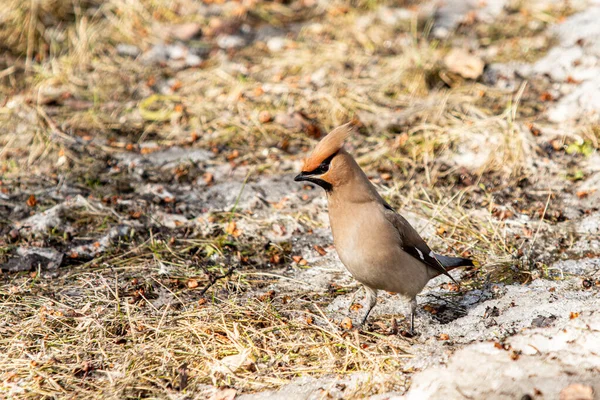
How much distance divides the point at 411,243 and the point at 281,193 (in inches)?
58.9

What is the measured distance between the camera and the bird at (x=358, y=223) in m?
3.24

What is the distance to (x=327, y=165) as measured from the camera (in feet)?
10.7

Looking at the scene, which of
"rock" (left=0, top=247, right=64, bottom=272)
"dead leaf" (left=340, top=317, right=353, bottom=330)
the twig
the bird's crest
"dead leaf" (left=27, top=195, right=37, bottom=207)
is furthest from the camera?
"dead leaf" (left=27, top=195, right=37, bottom=207)

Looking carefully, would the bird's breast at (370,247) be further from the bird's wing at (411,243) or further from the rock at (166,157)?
the rock at (166,157)

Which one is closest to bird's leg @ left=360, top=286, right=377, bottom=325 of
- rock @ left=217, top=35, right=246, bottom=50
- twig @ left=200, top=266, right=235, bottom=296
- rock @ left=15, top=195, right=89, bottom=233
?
twig @ left=200, top=266, right=235, bottom=296

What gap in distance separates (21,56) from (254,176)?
2.97m

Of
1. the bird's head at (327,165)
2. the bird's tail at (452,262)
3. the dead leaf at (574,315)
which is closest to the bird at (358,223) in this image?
the bird's head at (327,165)

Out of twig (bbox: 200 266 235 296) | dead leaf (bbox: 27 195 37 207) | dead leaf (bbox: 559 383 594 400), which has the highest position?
dead leaf (bbox: 559 383 594 400)

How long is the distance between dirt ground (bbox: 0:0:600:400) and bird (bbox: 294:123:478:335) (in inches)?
10.8

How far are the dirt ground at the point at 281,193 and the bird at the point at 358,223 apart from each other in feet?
0.90

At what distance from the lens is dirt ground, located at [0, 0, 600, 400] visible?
3055 mm

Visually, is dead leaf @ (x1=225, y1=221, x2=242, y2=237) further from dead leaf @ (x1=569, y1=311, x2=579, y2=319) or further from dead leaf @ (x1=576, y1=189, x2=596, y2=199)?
dead leaf @ (x1=576, y1=189, x2=596, y2=199)

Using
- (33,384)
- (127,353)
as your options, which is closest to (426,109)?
(127,353)

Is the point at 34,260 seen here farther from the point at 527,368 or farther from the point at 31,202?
the point at 527,368
